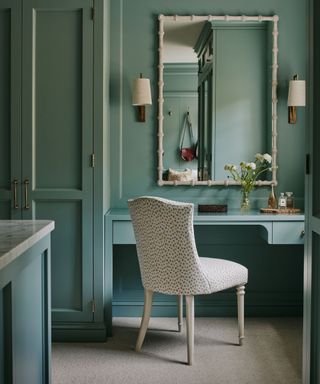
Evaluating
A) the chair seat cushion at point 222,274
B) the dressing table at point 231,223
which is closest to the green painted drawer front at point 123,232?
the dressing table at point 231,223

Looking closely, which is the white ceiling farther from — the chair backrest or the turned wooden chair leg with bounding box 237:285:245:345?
the turned wooden chair leg with bounding box 237:285:245:345

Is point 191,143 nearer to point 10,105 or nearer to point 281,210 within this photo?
point 281,210

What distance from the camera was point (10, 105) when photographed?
3662mm

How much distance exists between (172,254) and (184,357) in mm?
618

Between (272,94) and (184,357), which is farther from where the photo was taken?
(272,94)

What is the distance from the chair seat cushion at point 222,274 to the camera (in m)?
3.39

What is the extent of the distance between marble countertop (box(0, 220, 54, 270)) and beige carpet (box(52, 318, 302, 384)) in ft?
3.59

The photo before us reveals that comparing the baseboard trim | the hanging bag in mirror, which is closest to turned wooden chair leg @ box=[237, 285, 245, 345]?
the baseboard trim

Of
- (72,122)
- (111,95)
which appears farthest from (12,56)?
(111,95)

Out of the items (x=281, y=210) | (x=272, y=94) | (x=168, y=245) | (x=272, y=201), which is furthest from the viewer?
(x=272, y=94)

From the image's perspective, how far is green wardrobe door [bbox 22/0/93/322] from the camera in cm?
364

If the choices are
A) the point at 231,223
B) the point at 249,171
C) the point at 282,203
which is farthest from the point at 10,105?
the point at 282,203

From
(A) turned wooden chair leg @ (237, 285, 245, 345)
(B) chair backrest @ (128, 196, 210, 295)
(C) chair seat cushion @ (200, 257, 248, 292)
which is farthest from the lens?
(A) turned wooden chair leg @ (237, 285, 245, 345)

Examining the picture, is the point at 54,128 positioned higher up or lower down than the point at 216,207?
higher up
